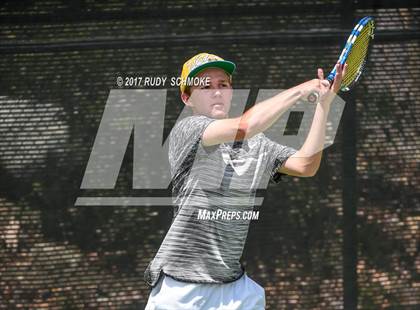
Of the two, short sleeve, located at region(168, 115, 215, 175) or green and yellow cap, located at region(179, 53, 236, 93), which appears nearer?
short sleeve, located at region(168, 115, 215, 175)

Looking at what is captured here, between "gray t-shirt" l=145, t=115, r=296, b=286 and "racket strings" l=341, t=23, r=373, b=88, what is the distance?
0.57 metres

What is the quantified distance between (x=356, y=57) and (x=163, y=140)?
1.60 meters

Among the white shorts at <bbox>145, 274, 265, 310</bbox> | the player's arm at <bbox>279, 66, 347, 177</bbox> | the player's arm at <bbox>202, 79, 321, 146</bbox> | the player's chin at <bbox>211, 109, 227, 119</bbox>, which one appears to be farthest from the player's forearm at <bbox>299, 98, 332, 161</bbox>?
the white shorts at <bbox>145, 274, 265, 310</bbox>

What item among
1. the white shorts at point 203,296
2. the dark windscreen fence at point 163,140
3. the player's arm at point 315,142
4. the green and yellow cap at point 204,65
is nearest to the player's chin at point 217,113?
the green and yellow cap at point 204,65

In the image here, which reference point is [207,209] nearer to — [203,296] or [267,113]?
[203,296]

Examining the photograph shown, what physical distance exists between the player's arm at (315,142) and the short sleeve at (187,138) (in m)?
0.39

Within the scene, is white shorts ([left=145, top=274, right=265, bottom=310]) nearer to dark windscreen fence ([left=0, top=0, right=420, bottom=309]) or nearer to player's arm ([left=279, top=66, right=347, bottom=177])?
player's arm ([left=279, top=66, right=347, bottom=177])

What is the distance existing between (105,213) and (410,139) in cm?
177

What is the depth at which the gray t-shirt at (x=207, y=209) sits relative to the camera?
146 inches

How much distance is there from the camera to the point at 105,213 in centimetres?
543

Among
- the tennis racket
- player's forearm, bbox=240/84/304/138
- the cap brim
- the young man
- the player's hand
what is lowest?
the young man

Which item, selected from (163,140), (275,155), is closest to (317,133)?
(275,155)

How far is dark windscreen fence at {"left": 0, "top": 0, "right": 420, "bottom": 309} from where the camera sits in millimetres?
5422

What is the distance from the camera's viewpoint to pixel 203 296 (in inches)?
145
